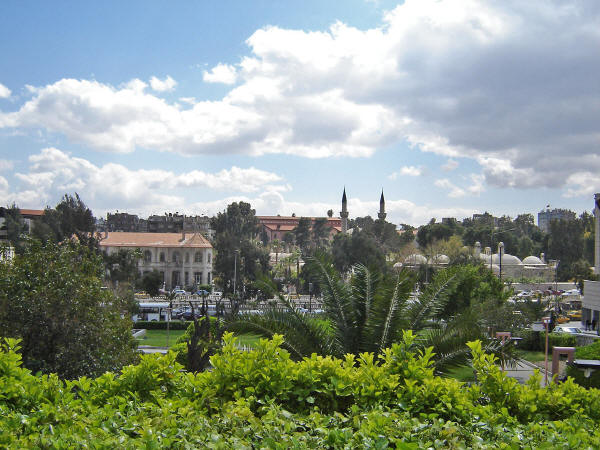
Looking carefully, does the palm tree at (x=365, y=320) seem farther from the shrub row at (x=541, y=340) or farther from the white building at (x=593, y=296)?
the white building at (x=593, y=296)

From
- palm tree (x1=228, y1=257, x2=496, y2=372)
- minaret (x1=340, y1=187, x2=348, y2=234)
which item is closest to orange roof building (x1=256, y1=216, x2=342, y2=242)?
minaret (x1=340, y1=187, x2=348, y2=234)

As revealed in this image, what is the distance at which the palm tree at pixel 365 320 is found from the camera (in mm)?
9766

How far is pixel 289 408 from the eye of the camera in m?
5.40

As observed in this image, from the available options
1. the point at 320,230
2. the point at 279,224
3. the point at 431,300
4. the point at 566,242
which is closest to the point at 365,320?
the point at 431,300

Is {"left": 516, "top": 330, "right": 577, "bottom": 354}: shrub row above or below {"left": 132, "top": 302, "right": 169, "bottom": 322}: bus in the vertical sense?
above

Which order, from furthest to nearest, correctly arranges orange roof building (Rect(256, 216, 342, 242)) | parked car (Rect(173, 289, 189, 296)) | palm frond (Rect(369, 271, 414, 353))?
orange roof building (Rect(256, 216, 342, 242)), parked car (Rect(173, 289, 189, 296)), palm frond (Rect(369, 271, 414, 353))

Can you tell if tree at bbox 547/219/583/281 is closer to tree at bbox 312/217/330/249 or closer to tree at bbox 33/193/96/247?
tree at bbox 312/217/330/249

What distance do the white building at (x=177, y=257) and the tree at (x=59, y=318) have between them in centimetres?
6057

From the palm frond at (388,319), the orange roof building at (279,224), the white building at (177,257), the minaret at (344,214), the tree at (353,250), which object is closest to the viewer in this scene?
the palm frond at (388,319)

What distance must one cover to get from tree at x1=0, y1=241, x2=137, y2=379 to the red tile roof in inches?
2385

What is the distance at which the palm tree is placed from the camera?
9766 millimetres

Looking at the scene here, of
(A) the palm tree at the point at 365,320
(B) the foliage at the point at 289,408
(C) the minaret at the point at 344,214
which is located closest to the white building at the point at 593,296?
(A) the palm tree at the point at 365,320

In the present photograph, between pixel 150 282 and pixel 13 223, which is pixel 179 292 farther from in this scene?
pixel 13 223

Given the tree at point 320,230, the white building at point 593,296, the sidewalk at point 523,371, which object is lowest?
the sidewalk at point 523,371
